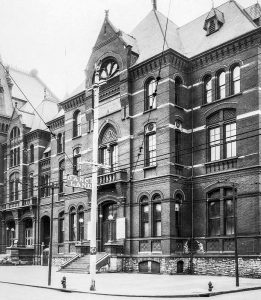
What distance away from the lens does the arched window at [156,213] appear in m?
29.5

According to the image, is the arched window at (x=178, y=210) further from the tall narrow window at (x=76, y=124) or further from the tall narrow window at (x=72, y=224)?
the tall narrow window at (x=76, y=124)

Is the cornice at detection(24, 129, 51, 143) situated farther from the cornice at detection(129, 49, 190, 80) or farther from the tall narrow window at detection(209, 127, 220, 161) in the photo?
the tall narrow window at detection(209, 127, 220, 161)

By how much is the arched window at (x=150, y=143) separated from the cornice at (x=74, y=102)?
8.43 metres

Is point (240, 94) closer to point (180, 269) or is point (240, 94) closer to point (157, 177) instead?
point (157, 177)

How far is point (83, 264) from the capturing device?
31.0 meters

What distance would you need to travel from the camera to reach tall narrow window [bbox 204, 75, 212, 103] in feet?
98.3

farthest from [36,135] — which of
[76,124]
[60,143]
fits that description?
[76,124]

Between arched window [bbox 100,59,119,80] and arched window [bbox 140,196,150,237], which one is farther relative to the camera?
arched window [bbox 100,59,119,80]

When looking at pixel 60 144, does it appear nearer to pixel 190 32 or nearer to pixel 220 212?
pixel 190 32

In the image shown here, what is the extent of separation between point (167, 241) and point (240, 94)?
991 cm

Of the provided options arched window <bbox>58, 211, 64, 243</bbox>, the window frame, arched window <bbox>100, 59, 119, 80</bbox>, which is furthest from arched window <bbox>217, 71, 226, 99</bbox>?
arched window <bbox>58, 211, 64, 243</bbox>

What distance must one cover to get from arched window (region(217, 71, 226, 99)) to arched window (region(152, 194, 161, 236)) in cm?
753

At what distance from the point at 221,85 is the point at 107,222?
12.8 metres

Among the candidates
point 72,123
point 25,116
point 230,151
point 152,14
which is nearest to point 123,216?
point 230,151
